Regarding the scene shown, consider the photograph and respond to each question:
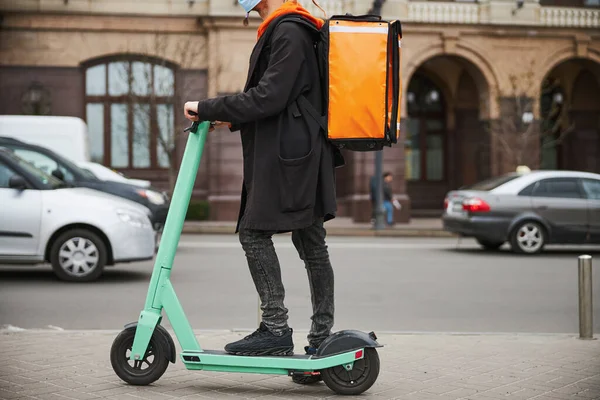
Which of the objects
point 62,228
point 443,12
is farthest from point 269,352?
point 443,12

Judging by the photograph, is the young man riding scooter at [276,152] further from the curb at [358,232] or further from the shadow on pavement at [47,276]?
the curb at [358,232]

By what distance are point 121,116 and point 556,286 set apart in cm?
2022

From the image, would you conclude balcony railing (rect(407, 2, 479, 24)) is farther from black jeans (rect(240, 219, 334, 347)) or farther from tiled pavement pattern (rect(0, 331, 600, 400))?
black jeans (rect(240, 219, 334, 347))

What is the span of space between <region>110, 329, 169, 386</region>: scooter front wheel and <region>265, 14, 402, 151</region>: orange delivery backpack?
1.40 m

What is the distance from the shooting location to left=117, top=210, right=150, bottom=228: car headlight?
A: 34.8ft

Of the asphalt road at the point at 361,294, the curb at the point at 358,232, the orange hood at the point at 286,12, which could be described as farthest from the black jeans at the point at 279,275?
the curb at the point at 358,232

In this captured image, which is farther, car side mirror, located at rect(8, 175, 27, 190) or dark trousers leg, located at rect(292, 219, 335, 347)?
car side mirror, located at rect(8, 175, 27, 190)

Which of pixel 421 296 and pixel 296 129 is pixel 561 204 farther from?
pixel 296 129

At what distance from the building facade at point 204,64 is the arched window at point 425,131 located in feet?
10.7

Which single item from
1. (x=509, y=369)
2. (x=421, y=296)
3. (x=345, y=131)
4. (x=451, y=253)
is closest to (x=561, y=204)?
(x=451, y=253)

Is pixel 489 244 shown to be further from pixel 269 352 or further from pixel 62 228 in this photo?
pixel 269 352

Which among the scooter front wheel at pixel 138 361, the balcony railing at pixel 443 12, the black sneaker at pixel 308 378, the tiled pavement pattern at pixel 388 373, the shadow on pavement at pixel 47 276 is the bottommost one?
the shadow on pavement at pixel 47 276

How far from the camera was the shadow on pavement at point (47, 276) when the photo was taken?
10.9 meters

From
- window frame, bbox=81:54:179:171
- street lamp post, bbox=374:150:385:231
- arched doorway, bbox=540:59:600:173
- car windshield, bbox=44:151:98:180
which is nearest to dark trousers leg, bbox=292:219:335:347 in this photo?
car windshield, bbox=44:151:98:180
